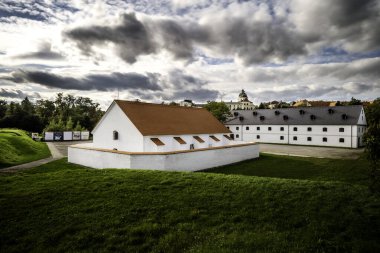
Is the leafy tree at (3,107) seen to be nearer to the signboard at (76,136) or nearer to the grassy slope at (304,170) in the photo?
the signboard at (76,136)

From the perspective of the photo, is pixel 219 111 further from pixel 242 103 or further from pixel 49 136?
pixel 242 103

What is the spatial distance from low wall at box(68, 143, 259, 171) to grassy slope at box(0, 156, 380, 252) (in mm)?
5256

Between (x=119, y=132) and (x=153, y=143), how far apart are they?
14.0ft

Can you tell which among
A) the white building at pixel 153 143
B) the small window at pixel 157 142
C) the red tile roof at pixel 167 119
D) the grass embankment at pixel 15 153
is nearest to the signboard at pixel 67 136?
the grass embankment at pixel 15 153

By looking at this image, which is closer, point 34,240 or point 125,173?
point 34,240

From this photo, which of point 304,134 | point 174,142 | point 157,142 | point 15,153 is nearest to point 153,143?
point 157,142

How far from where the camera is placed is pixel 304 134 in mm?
47312

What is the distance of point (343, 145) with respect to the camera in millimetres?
42750

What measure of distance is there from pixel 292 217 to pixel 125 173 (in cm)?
962

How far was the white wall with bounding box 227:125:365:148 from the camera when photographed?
42219mm

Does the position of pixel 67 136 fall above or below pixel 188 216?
above

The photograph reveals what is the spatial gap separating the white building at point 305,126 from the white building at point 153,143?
23006 millimetres

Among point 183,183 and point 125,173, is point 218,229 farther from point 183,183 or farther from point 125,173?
point 125,173

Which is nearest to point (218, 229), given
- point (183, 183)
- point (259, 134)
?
point (183, 183)
